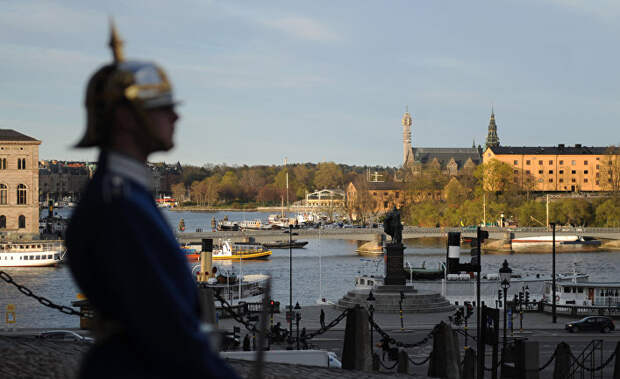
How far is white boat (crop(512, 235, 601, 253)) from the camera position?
268 feet

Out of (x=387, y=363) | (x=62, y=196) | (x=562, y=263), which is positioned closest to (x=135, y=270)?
(x=387, y=363)

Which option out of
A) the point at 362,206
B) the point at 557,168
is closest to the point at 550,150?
the point at 557,168

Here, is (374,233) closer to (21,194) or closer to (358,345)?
(21,194)

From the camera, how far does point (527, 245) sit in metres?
84.9

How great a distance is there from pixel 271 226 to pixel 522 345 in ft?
347

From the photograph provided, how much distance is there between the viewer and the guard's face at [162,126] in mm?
1994

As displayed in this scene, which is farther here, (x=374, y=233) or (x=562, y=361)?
(x=374, y=233)

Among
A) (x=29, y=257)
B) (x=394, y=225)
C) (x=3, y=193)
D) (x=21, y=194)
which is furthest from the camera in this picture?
(x=21, y=194)

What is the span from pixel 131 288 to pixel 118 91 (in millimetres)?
423

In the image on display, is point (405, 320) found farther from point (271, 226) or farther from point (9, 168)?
point (271, 226)

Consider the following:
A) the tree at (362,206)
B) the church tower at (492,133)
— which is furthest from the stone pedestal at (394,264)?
the church tower at (492,133)

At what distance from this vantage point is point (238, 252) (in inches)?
2857

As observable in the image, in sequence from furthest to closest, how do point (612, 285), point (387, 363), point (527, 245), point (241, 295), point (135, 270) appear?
point (527, 245) → point (241, 295) → point (612, 285) → point (387, 363) → point (135, 270)

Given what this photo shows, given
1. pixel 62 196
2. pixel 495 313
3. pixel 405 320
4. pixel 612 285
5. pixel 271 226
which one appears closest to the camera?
pixel 495 313
